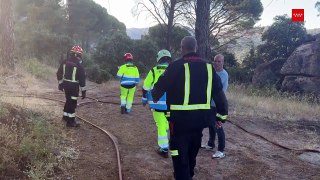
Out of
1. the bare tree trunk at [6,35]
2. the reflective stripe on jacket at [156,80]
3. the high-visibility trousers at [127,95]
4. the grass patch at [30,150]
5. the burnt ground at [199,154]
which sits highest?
the bare tree trunk at [6,35]

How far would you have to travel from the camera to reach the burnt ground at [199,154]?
20.6ft

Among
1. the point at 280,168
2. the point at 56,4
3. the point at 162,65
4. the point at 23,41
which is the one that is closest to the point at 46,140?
the point at 162,65

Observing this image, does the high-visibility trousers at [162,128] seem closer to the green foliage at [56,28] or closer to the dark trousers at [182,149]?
the dark trousers at [182,149]

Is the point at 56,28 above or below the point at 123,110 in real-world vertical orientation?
above

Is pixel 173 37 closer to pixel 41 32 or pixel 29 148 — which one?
pixel 41 32

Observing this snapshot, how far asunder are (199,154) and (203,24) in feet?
20.4

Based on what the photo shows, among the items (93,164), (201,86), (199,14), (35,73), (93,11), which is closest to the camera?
(201,86)

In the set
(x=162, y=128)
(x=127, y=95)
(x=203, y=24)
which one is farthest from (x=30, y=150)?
(x=203, y=24)

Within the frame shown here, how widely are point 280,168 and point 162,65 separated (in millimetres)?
3158

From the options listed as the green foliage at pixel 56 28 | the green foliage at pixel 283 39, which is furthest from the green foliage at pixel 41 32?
the green foliage at pixel 283 39

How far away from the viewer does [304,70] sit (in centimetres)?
2106

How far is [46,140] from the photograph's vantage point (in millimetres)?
6750

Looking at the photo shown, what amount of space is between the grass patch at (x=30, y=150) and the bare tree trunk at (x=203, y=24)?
6.79 meters

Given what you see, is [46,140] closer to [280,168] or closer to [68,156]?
[68,156]
